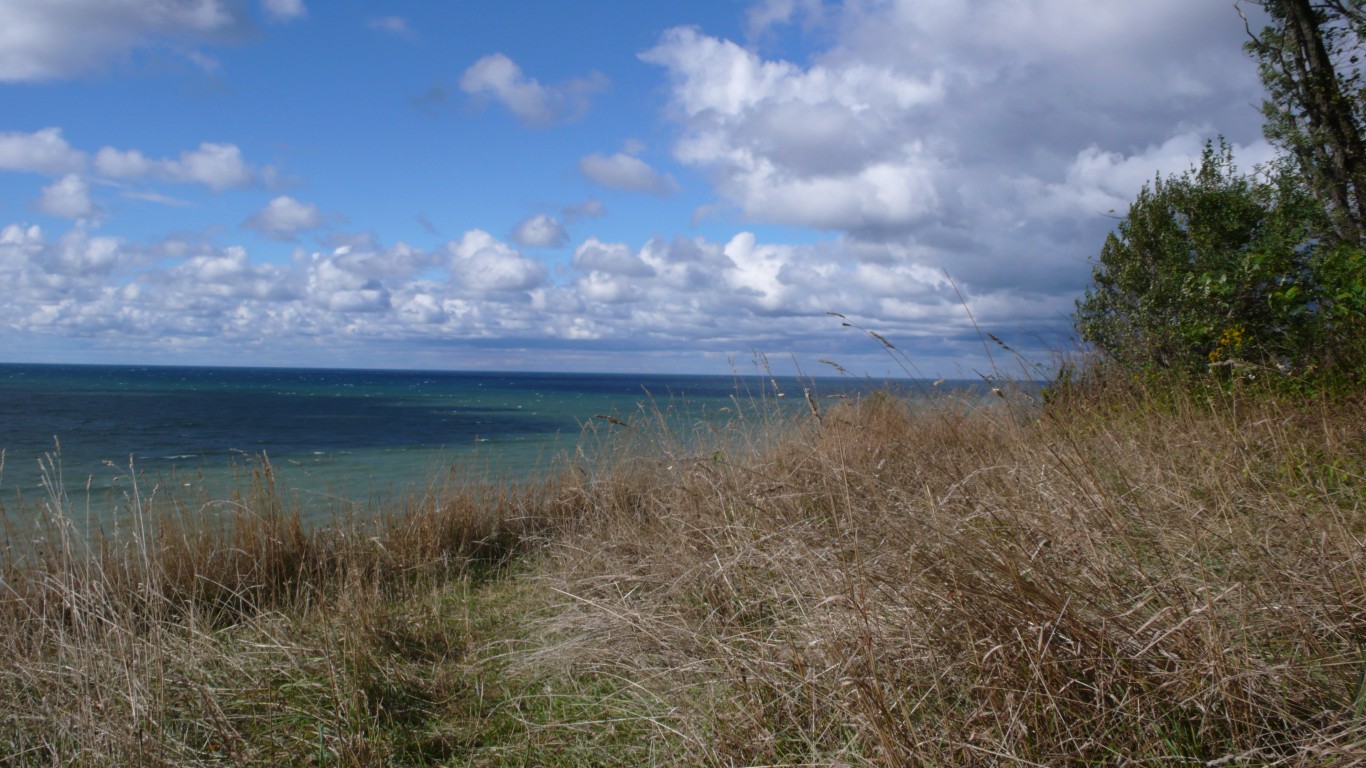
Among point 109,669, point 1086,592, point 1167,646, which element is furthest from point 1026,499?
point 109,669

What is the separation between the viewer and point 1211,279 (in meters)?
6.62

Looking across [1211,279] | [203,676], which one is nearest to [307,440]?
[203,676]

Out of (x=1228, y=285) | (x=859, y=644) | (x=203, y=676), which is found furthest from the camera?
(x=1228, y=285)

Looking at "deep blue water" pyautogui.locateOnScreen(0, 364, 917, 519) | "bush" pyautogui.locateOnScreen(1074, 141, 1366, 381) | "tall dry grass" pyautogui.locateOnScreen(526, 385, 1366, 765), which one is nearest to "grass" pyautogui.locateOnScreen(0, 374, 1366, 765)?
"tall dry grass" pyautogui.locateOnScreen(526, 385, 1366, 765)

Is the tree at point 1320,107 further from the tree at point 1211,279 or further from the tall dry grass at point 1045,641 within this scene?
the tall dry grass at point 1045,641

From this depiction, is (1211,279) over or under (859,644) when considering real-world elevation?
over

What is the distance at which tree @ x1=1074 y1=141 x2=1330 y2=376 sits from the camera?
20.7 feet

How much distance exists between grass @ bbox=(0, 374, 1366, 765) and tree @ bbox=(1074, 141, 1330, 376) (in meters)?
1.56

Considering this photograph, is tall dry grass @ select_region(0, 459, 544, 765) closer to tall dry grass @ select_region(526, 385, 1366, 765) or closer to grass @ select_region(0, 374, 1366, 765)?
grass @ select_region(0, 374, 1366, 765)

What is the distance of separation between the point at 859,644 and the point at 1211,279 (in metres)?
6.34

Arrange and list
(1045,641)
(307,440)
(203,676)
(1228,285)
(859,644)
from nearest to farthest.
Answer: (1045,641) < (859,644) < (203,676) < (1228,285) < (307,440)

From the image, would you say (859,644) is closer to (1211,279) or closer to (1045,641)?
(1045,641)

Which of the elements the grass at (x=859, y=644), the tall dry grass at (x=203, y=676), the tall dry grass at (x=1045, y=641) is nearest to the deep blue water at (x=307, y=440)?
the tall dry grass at (x=203, y=676)

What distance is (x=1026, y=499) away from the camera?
314 centimetres
